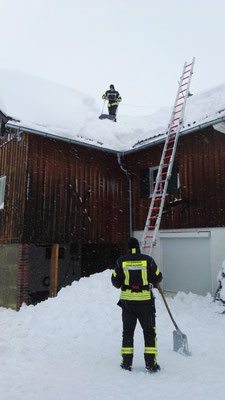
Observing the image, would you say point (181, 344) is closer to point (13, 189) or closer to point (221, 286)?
point (221, 286)

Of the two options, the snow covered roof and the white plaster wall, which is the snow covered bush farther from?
the snow covered roof

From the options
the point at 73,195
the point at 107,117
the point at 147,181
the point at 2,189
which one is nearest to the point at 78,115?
the point at 107,117

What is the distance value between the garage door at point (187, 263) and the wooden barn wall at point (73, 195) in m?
2.09

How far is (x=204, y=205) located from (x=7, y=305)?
6926 millimetres

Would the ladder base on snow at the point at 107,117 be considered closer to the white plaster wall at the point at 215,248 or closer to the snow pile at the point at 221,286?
the white plaster wall at the point at 215,248

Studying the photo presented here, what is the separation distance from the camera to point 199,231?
9.63 m

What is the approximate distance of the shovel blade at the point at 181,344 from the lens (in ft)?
17.4

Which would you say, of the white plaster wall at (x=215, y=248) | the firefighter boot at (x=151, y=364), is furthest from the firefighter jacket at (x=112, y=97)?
the firefighter boot at (x=151, y=364)

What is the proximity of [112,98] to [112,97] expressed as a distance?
0.23 feet

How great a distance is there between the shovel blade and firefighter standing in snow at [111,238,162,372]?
33.1 inches

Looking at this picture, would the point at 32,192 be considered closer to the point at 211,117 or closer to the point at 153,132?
the point at 153,132

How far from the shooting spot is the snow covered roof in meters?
9.91

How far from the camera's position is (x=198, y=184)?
986 centimetres

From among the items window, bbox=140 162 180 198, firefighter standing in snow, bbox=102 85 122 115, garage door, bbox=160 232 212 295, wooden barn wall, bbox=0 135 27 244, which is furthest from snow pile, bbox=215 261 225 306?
firefighter standing in snow, bbox=102 85 122 115
